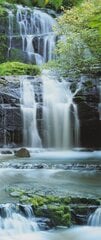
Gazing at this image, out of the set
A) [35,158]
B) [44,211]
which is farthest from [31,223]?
[35,158]

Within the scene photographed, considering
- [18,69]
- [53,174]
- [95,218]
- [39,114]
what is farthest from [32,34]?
[95,218]

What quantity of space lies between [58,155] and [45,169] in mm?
3869

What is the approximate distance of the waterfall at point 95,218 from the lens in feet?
31.4

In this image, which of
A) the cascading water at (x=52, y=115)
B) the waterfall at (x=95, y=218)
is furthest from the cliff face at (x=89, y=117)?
the waterfall at (x=95, y=218)

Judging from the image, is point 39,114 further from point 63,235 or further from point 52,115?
point 63,235

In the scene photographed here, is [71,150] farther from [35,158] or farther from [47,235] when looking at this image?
[47,235]

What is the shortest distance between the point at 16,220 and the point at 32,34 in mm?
21273

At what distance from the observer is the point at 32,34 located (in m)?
29.6

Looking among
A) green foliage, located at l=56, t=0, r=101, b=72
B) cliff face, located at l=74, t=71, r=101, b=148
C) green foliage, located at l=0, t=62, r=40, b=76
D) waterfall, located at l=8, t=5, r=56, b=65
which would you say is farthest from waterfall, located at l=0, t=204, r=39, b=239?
waterfall, located at l=8, t=5, r=56, b=65

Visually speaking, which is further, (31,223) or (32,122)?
(32,122)

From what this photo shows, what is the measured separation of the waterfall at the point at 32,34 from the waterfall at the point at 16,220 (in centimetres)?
1909

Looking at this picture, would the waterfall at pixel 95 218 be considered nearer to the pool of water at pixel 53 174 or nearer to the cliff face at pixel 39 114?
the pool of water at pixel 53 174

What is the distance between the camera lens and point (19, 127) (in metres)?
20.5

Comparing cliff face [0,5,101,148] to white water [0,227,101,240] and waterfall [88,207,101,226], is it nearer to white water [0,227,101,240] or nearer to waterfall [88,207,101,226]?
waterfall [88,207,101,226]
